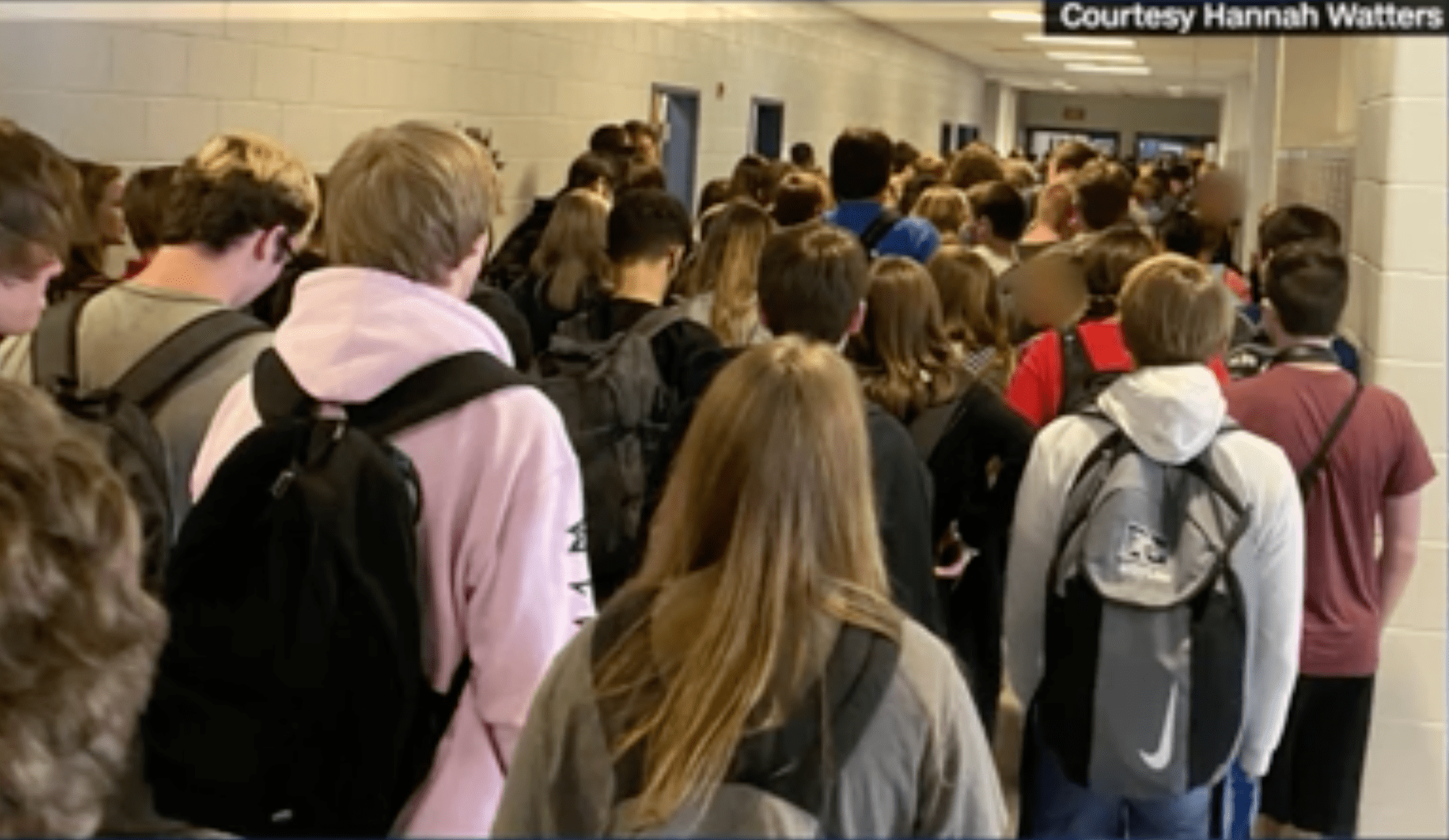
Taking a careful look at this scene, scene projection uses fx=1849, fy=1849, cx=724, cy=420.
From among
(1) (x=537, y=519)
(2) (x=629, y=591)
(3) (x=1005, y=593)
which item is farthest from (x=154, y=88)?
(2) (x=629, y=591)

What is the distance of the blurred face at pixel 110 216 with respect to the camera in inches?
163

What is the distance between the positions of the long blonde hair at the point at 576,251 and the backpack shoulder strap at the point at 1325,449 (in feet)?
5.89

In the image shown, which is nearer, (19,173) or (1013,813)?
(19,173)

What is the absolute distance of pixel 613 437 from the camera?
352 centimetres

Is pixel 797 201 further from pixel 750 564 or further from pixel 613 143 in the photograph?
pixel 750 564

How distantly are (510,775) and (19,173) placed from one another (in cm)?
126

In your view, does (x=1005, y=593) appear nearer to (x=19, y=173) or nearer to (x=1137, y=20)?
(x=1137, y=20)

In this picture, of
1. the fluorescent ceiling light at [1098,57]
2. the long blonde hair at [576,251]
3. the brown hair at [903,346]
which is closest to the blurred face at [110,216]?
the long blonde hair at [576,251]

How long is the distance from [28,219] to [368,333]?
673 mm

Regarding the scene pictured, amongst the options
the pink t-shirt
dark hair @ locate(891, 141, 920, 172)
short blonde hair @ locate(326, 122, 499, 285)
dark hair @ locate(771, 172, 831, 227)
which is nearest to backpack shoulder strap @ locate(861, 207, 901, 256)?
dark hair @ locate(771, 172, 831, 227)

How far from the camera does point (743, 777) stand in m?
1.72

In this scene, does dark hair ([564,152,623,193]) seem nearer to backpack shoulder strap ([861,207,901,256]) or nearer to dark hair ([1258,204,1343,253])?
backpack shoulder strap ([861,207,901,256])

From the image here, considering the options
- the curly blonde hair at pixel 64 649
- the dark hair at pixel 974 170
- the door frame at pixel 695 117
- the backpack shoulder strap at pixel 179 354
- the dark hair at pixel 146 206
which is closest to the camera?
the curly blonde hair at pixel 64 649

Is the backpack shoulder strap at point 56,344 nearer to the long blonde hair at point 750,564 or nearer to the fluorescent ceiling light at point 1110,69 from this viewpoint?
the long blonde hair at point 750,564
